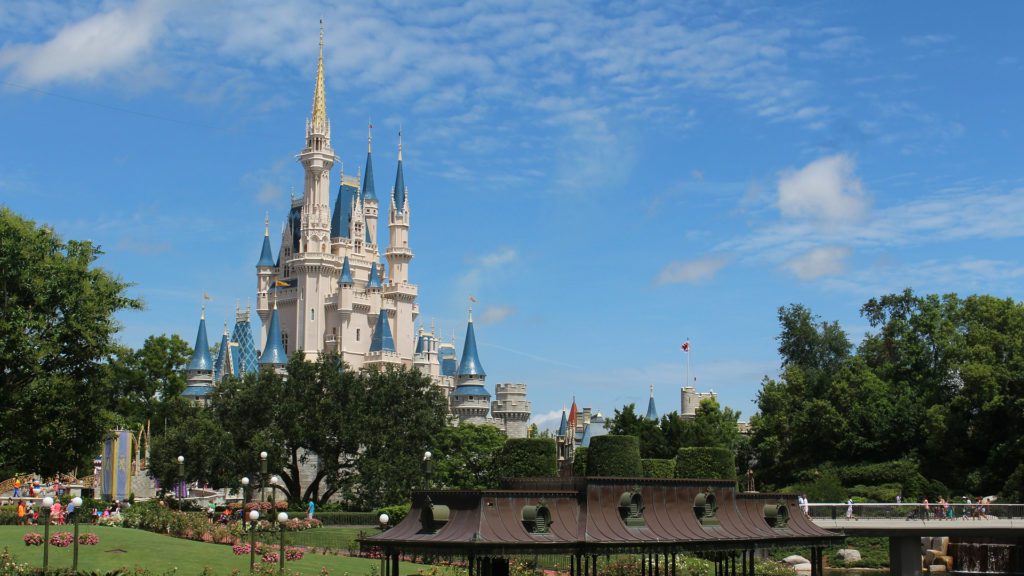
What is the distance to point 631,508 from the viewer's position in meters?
22.8

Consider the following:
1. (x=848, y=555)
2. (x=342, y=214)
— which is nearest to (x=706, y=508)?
(x=848, y=555)

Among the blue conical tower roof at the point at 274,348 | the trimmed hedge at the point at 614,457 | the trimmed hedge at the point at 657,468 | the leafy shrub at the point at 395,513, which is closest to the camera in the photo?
the trimmed hedge at the point at 614,457

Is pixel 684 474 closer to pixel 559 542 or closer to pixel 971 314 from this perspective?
pixel 559 542

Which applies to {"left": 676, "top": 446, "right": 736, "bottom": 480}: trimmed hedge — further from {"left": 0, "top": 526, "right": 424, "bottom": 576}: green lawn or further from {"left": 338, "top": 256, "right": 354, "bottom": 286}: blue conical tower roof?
{"left": 338, "top": 256, "right": 354, "bottom": 286}: blue conical tower roof

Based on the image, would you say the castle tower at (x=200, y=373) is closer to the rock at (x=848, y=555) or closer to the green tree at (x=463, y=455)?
the green tree at (x=463, y=455)

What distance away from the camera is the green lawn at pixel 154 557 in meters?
29.5

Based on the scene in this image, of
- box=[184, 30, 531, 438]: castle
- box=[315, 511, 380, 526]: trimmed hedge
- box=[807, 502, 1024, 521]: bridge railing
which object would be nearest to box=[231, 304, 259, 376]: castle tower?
box=[184, 30, 531, 438]: castle

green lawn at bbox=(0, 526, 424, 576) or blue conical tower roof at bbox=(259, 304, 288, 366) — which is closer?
green lawn at bbox=(0, 526, 424, 576)

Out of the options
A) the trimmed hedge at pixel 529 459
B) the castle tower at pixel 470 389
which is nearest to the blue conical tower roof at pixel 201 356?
the castle tower at pixel 470 389

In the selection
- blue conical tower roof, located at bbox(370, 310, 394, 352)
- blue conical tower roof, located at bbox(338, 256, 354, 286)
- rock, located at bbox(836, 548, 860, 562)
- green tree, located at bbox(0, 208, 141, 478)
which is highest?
blue conical tower roof, located at bbox(338, 256, 354, 286)

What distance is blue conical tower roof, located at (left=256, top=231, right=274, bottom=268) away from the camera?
99.0 metres

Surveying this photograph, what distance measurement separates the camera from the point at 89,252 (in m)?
42.3

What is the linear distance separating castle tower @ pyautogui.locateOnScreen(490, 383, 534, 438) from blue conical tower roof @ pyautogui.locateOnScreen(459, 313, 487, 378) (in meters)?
6.32

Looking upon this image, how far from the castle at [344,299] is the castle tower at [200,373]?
76 mm
